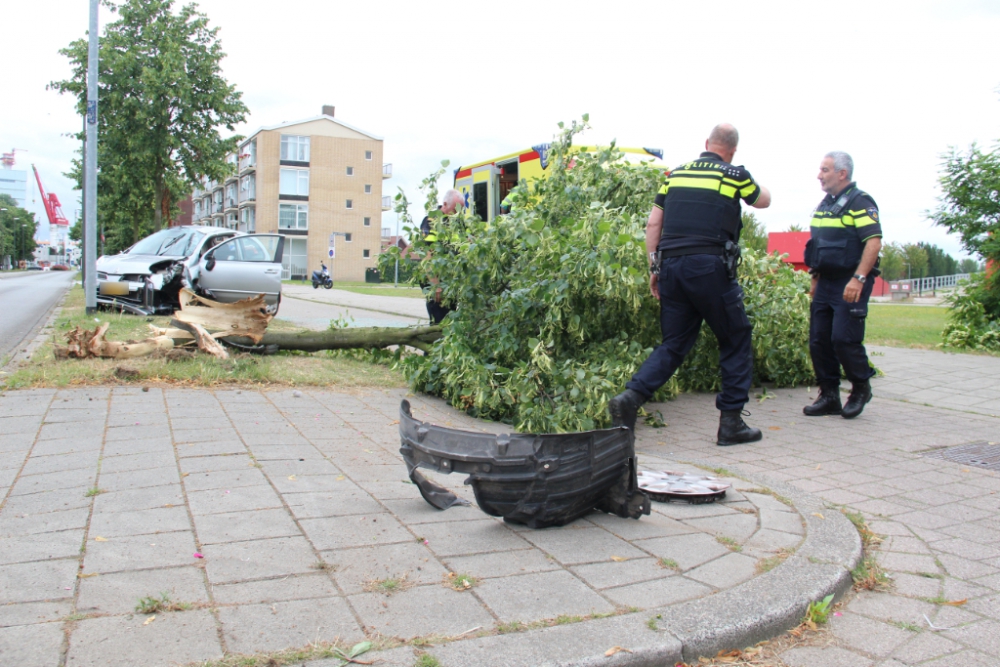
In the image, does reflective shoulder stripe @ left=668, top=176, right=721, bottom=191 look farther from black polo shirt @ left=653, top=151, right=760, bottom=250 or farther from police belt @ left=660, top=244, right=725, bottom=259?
police belt @ left=660, top=244, right=725, bottom=259

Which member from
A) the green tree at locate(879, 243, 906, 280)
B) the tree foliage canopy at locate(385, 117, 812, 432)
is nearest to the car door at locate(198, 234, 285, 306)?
the tree foliage canopy at locate(385, 117, 812, 432)

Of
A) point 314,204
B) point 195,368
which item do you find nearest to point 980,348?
point 195,368

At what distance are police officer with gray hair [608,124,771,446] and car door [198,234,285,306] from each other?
8.62m

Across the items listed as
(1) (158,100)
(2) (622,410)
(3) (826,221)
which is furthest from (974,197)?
(1) (158,100)

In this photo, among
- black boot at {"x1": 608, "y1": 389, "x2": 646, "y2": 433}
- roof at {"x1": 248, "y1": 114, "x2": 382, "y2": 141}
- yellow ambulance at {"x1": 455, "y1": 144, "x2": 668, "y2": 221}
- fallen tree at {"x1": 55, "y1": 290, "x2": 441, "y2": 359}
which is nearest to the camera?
black boot at {"x1": 608, "y1": 389, "x2": 646, "y2": 433}

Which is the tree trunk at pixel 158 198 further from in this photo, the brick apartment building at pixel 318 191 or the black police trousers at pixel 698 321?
the brick apartment building at pixel 318 191

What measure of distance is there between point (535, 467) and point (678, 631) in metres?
Result: 0.85

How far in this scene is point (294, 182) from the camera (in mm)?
69312

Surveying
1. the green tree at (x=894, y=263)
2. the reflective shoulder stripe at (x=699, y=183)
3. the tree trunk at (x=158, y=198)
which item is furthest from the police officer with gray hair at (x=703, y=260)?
the green tree at (x=894, y=263)

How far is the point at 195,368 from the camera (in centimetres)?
637

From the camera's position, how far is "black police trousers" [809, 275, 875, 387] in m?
5.78

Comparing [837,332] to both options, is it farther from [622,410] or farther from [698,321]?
[622,410]

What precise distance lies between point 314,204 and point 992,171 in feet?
212

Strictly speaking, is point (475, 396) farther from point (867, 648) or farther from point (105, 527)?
point (867, 648)
